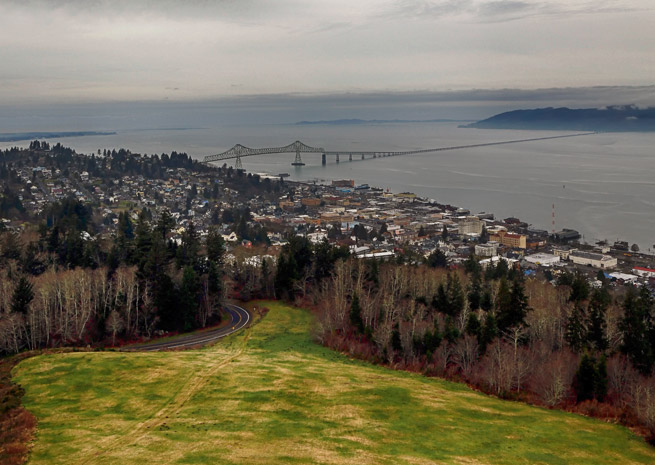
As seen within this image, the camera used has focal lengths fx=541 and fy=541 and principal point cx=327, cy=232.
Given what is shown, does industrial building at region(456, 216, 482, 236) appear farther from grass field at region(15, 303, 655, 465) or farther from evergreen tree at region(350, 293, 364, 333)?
grass field at region(15, 303, 655, 465)

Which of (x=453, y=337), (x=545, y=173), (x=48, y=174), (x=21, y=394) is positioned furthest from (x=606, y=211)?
(x=48, y=174)

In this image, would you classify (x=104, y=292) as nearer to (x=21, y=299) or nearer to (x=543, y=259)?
(x=21, y=299)

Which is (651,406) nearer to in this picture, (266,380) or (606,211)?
(266,380)

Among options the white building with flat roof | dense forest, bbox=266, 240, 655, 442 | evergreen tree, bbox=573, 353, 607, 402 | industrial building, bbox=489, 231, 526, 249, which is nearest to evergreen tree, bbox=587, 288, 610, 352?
dense forest, bbox=266, 240, 655, 442

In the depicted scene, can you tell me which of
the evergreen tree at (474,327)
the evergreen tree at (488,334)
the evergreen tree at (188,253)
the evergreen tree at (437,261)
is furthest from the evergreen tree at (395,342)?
the evergreen tree at (437,261)

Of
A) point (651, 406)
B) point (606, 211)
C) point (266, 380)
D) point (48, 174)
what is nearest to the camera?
point (651, 406)

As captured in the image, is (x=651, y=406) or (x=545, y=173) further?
(x=545, y=173)

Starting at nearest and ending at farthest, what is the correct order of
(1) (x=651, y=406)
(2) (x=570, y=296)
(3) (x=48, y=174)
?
1. (1) (x=651, y=406)
2. (2) (x=570, y=296)
3. (3) (x=48, y=174)
